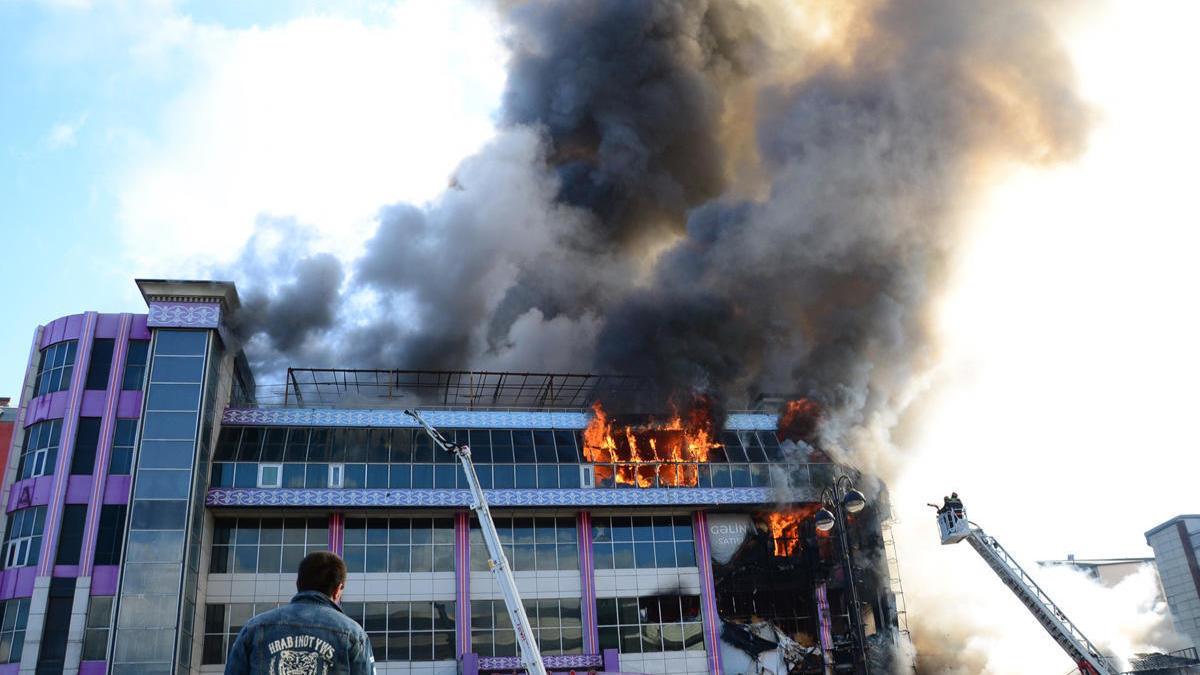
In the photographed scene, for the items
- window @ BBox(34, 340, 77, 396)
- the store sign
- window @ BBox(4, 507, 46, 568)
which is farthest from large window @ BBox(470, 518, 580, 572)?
window @ BBox(34, 340, 77, 396)

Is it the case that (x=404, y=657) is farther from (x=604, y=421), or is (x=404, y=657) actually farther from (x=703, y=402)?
(x=703, y=402)

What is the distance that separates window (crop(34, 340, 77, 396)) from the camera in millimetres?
38600

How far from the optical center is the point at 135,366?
3922cm

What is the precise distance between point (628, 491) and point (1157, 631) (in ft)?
128

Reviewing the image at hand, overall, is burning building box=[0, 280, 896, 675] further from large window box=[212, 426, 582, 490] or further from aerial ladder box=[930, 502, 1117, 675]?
aerial ladder box=[930, 502, 1117, 675]

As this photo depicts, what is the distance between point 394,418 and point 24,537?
48.8 feet

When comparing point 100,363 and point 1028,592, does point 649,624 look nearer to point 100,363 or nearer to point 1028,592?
point 1028,592

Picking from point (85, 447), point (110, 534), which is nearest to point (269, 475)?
point (110, 534)

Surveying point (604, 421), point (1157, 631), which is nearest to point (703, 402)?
point (604, 421)

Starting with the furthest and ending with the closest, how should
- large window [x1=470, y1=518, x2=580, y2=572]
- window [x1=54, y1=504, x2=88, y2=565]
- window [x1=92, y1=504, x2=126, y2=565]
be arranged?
large window [x1=470, y1=518, x2=580, y2=572] < window [x1=92, y1=504, x2=126, y2=565] < window [x1=54, y1=504, x2=88, y2=565]

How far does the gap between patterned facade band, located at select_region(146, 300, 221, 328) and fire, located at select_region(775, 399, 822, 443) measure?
26.6 m

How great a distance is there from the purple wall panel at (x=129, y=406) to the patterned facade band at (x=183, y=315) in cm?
299

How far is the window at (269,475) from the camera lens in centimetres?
3953

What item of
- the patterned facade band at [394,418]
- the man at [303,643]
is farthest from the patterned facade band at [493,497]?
the man at [303,643]
